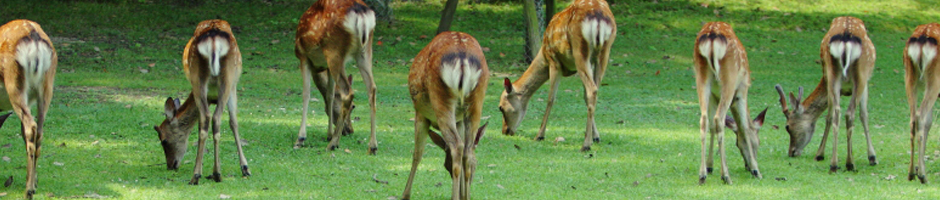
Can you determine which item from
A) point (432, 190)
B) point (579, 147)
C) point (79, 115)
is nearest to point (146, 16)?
point (79, 115)

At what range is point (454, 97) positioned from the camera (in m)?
6.01

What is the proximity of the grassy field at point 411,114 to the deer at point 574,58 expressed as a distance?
0.29m

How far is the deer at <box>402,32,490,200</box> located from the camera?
5.99m

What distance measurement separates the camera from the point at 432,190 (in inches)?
277

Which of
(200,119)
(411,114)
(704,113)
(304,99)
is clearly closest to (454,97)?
(200,119)

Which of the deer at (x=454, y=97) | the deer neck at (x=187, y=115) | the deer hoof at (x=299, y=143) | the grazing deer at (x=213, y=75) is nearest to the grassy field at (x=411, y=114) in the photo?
the deer hoof at (x=299, y=143)

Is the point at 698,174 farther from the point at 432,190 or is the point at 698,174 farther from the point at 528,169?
the point at 432,190

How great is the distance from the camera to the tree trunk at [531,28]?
1463 centimetres

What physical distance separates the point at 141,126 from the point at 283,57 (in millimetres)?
5804

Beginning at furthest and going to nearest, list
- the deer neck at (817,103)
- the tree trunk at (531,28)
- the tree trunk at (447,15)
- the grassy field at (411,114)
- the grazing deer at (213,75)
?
the tree trunk at (447,15) → the tree trunk at (531,28) → the deer neck at (817,103) → the grassy field at (411,114) → the grazing deer at (213,75)

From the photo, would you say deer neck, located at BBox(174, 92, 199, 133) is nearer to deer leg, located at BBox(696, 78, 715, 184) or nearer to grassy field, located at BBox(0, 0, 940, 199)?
grassy field, located at BBox(0, 0, 940, 199)

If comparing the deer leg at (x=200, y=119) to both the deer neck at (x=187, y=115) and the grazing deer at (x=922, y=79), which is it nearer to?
the deer neck at (x=187, y=115)

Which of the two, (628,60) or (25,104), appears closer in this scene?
(25,104)

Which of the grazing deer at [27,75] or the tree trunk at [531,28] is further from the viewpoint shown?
the tree trunk at [531,28]
